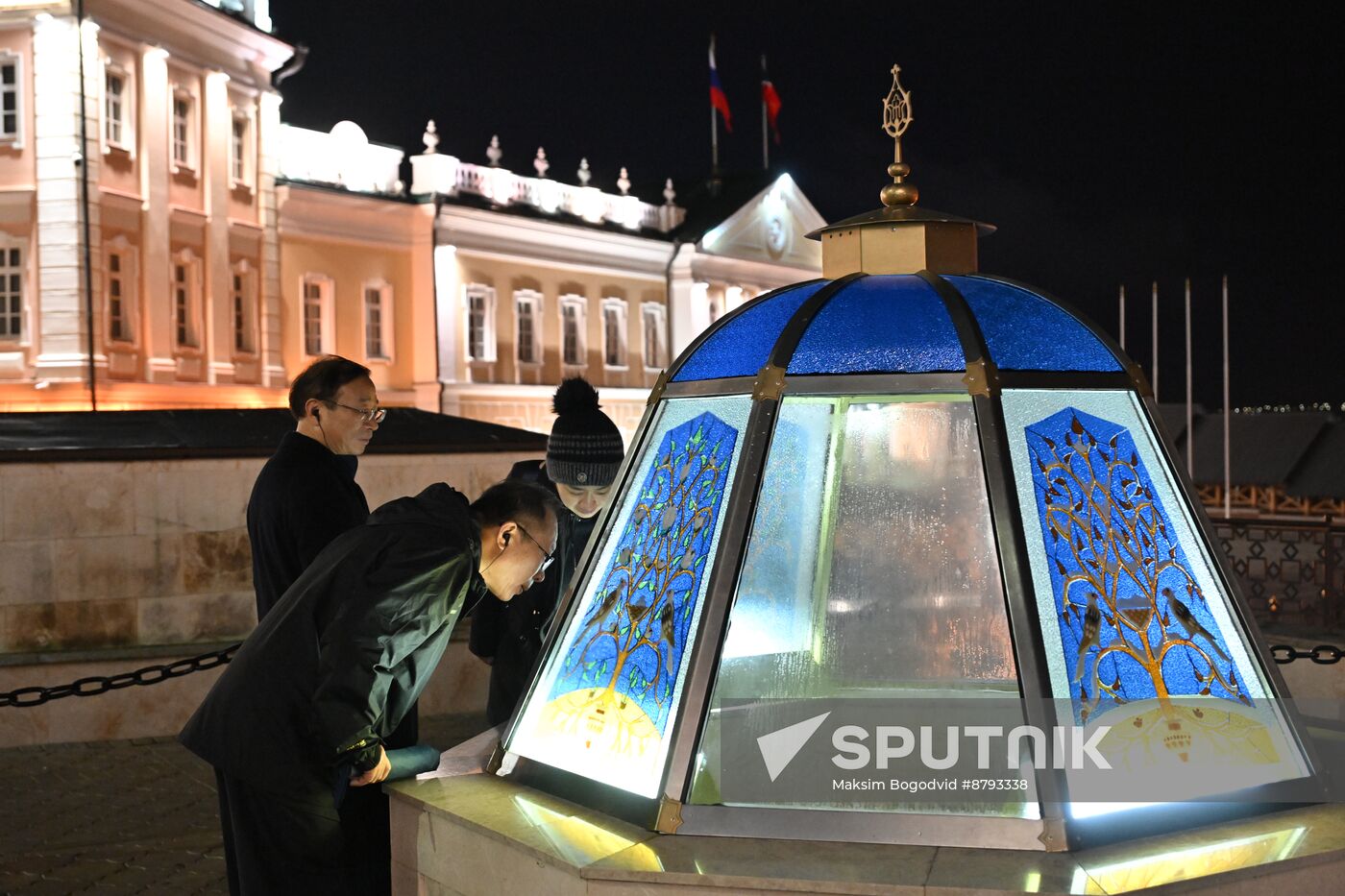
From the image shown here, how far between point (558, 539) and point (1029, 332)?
156 centimetres

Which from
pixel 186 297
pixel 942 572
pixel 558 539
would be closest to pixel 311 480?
pixel 558 539

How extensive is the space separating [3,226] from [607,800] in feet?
72.8

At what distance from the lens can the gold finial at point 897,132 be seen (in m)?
4.21

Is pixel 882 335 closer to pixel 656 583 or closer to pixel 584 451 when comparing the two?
pixel 656 583

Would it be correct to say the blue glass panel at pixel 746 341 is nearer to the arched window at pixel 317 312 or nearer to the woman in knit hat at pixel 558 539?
the woman in knit hat at pixel 558 539

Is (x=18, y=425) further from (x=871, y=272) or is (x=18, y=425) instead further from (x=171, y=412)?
(x=871, y=272)

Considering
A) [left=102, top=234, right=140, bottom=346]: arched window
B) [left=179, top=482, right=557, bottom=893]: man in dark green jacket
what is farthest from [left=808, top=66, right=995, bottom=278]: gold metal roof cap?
[left=102, top=234, right=140, bottom=346]: arched window

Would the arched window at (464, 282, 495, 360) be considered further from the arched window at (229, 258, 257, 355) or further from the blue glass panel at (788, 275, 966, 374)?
the blue glass panel at (788, 275, 966, 374)

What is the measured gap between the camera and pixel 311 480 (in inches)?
157

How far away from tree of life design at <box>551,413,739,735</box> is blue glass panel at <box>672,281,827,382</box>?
0.15 m

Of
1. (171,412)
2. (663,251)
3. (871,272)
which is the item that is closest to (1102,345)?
(871,272)

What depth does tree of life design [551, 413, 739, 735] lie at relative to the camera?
11.8 feet

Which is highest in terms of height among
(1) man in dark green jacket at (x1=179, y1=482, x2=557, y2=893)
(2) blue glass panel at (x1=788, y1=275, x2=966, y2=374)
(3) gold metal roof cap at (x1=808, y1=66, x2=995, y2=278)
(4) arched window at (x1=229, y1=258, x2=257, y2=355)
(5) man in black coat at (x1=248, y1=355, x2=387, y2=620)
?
(4) arched window at (x1=229, y1=258, x2=257, y2=355)

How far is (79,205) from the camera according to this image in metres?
22.8
